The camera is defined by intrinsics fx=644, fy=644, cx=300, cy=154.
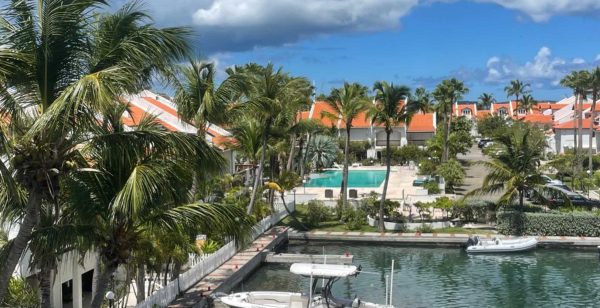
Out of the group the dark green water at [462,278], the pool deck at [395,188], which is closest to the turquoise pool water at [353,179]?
the pool deck at [395,188]

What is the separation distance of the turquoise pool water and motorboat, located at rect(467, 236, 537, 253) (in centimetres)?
2561

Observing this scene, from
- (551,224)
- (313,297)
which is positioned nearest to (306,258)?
(313,297)

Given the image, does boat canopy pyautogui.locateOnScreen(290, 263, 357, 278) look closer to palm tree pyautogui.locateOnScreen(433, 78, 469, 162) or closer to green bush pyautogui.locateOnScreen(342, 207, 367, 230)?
green bush pyautogui.locateOnScreen(342, 207, 367, 230)

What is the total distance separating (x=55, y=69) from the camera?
32.7 ft

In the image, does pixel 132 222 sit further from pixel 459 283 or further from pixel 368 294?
pixel 459 283

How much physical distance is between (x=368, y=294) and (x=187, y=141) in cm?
1402

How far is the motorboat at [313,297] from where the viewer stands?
18562 mm

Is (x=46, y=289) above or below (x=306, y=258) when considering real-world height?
above

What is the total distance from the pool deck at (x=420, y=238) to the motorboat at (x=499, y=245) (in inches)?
44.0

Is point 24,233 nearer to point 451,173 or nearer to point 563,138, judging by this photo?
point 451,173

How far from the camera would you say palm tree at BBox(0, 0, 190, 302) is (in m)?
9.62

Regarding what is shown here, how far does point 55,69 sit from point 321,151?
5299cm

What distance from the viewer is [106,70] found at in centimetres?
947

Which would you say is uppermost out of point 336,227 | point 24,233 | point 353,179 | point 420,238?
point 353,179
